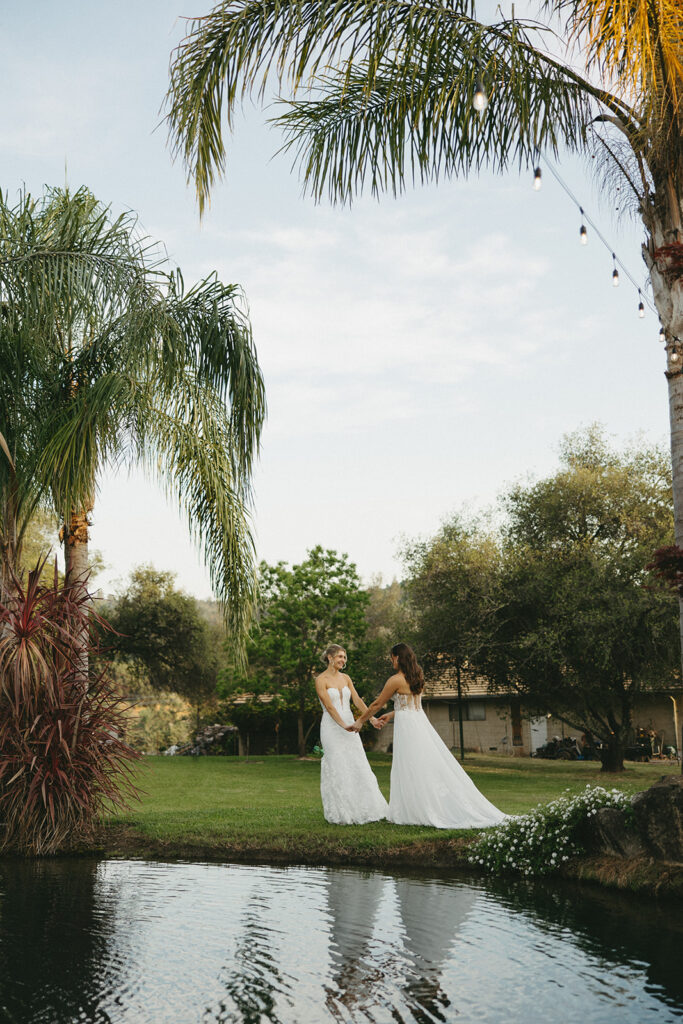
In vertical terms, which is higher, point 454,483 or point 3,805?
point 454,483

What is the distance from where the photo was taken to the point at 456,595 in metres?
23.4

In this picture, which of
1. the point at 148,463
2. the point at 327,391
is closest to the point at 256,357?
the point at 148,463

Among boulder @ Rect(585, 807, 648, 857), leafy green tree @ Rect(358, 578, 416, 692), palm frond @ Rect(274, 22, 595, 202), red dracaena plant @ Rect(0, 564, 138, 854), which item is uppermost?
palm frond @ Rect(274, 22, 595, 202)

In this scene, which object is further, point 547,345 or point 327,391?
point 327,391

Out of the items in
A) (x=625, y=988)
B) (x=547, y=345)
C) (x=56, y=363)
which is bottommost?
(x=625, y=988)

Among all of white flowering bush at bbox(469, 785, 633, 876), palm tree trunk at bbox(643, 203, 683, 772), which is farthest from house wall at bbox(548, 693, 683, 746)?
palm tree trunk at bbox(643, 203, 683, 772)

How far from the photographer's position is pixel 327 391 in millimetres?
23766

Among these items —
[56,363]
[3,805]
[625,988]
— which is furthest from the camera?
[56,363]

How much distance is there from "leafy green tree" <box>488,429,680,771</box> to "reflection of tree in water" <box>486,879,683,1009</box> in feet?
42.4

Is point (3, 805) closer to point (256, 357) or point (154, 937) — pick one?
point (154, 937)

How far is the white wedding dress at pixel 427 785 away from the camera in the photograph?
9992 millimetres

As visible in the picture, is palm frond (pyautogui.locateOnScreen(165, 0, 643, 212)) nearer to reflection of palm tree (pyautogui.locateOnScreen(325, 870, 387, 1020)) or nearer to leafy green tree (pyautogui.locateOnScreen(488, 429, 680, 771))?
reflection of palm tree (pyautogui.locateOnScreen(325, 870, 387, 1020))

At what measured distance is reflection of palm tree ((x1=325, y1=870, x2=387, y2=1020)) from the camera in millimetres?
4727

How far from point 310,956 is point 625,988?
183cm
